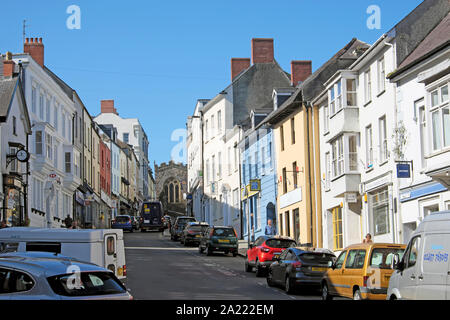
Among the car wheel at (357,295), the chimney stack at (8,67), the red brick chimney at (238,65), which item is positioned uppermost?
the red brick chimney at (238,65)

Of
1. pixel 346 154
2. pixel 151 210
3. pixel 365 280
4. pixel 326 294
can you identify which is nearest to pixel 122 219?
pixel 151 210

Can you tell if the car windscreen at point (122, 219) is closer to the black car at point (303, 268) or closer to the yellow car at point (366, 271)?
the black car at point (303, 268)

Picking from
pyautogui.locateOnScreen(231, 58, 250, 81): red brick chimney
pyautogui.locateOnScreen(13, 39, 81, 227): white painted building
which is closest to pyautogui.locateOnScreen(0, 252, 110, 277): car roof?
pyautogui.locateOnScreen(13, 39, 81, 227): white painted building

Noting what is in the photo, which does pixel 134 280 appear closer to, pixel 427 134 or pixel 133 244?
pixel 427 134

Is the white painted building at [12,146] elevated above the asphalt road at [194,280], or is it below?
above

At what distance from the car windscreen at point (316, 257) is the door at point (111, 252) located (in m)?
5.77

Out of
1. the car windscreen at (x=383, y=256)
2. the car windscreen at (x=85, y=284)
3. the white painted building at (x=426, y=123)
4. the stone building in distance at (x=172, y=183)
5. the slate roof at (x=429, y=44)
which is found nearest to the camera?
the car windscreen at (x=85, y=284)

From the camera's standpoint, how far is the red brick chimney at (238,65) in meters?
58.9

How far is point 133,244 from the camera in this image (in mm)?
45594

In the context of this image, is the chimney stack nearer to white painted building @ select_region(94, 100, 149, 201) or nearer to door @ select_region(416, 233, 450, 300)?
door @ select_region(416, 233, 450, 300)

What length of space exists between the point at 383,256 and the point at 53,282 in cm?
924

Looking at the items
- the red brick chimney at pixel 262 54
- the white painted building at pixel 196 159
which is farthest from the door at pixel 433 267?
the white painted building at pixel 196 159

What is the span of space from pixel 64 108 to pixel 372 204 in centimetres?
2855
